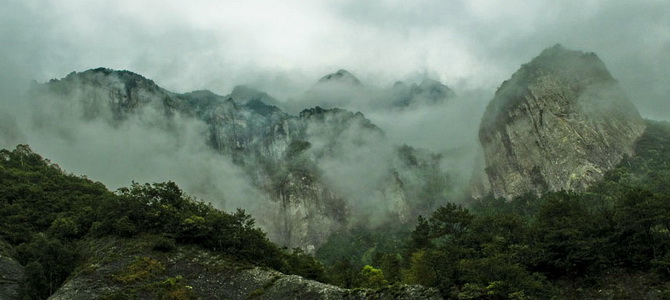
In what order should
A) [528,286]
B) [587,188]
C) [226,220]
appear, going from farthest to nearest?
[587,188] → [226,220] → [528,286]

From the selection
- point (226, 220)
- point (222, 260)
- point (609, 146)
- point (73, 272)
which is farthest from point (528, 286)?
point (609, 146)

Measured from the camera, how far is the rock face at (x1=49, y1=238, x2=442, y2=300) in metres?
44.8

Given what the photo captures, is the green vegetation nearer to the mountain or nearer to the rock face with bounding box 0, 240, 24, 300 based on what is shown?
the mountain

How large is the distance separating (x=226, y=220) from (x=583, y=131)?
179653mm

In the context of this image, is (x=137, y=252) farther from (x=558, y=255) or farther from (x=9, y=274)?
(x=558, y=255)

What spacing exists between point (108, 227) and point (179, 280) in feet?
61.5

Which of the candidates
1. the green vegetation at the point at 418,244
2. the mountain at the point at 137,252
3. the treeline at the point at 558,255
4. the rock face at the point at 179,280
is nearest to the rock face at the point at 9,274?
the mountain at the point at 137,252

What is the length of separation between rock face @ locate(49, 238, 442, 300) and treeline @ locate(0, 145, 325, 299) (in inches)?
121

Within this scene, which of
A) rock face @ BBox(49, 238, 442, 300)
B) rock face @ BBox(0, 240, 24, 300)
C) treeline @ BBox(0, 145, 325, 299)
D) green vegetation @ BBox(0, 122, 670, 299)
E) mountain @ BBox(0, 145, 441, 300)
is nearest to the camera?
rock face @ BBox(49, 238, 442, 300)

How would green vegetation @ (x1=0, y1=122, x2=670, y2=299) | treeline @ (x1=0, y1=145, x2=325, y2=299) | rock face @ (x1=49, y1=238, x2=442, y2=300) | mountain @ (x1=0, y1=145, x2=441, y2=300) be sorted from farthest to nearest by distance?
treeline @ (x1=0, y1=145, x2=325, y2=299), green vegetation @ (x1=0, y1=122, x2=670, y2=299), mountain @ (x1=0, y1=145, x2=441, y2=300), rock face @ (x1=49, y1=238, x2=442, y2=300)

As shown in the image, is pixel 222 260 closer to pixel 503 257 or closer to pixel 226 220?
pixel 226 220

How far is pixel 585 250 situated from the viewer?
53.5 meters

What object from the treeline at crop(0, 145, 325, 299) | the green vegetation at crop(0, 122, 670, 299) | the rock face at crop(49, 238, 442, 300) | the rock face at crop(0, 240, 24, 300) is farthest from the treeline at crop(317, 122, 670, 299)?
the rock face at crop(0, 240, 24, 300)

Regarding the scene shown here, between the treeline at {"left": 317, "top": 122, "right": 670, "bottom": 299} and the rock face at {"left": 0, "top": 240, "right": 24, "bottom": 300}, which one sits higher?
the rock face at {"left": 0, "top": 240, "right": 24, "bottom": 300}
